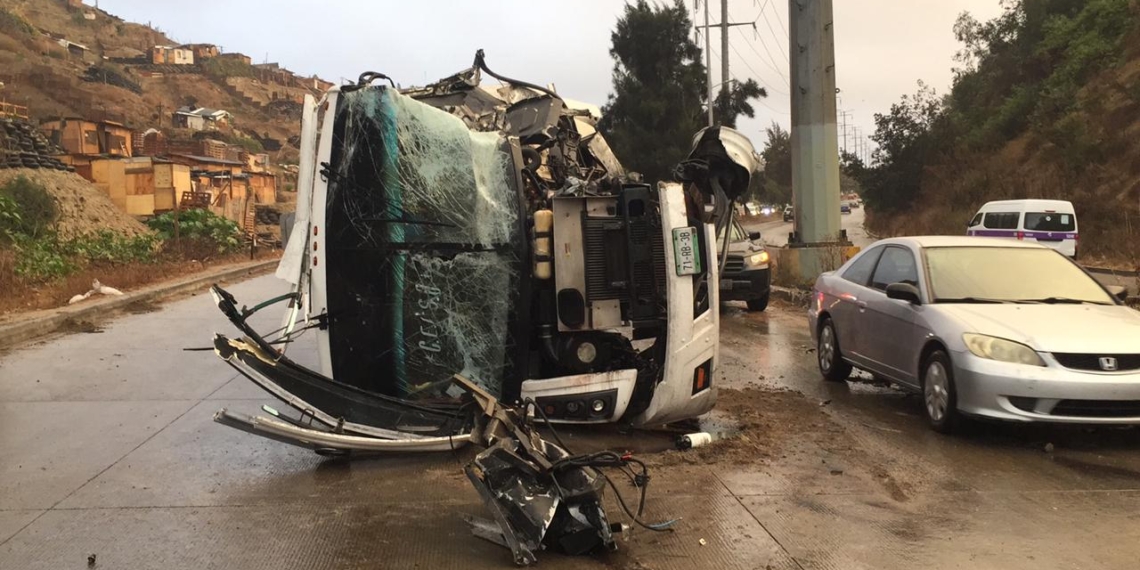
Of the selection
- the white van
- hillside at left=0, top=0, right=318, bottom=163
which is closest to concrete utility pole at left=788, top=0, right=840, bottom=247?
the white van

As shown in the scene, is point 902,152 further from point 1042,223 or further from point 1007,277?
point 1007,277

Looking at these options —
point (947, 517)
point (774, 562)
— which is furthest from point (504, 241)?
point (947, 517)

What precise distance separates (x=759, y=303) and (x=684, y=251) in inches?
399

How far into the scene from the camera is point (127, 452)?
6.28m

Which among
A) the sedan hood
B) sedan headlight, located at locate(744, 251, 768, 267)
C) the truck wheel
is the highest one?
sedan headlight, located at locate(744, 251, 768, 267)

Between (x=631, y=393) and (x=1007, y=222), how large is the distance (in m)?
21.0

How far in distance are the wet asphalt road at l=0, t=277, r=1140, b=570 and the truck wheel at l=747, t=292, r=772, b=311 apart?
24.6ft

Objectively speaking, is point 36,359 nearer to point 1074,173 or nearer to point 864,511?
point 864,511

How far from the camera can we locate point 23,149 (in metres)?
35.2

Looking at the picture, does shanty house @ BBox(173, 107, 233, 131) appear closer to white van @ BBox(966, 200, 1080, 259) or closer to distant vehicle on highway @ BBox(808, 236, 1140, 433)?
white van @ BBox(966, 200, 1080, 259)

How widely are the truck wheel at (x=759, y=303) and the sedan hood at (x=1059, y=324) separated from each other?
841cm

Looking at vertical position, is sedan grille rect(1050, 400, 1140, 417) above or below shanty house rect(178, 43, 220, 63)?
below

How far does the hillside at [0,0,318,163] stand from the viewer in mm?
65938

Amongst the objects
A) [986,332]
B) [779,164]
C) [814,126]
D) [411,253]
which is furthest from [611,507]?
[779,164]
